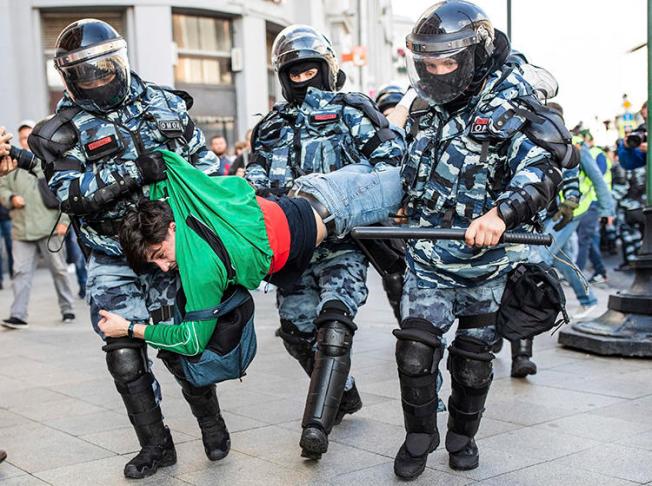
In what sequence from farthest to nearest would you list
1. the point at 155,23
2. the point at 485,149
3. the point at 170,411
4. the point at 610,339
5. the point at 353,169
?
the point at 155,23 → the point at 610,339 → the point at 170,411 → the point at 353,169 → the point at 485,149

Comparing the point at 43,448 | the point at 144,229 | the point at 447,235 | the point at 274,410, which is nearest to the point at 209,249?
the point at 144,229

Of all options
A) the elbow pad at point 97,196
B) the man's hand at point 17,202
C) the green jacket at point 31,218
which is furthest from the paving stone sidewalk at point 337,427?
the man's hand at point 17,202

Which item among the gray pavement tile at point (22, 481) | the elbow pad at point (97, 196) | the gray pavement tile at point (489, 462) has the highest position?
the elbow pad at point (97, 196)

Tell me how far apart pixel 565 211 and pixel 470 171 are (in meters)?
3.42

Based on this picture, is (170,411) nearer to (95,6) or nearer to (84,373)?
(84,373)

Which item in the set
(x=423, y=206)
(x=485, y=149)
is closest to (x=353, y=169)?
(x=423, y=206)

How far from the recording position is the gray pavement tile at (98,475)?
379 cm

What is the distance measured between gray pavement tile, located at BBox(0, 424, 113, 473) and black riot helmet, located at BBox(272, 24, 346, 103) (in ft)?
6.46

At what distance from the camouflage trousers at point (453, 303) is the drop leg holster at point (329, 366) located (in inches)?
12.8

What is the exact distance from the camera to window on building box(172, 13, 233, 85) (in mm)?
17859

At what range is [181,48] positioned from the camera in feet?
58.5

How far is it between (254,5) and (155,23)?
2656mm

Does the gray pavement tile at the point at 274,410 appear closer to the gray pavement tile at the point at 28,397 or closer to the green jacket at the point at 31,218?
the gray pavement tile at the point at 28,397

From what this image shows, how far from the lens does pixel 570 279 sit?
805 cm
